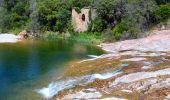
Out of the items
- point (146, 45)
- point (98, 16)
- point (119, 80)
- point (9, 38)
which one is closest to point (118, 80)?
point (119, 80)

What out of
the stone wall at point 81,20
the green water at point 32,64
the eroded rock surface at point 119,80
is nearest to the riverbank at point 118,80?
the eroded rock surface at point 119,80

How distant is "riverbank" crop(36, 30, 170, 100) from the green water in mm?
1924

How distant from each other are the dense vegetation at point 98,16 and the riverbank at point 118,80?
27.9 m

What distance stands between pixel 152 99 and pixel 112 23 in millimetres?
59476

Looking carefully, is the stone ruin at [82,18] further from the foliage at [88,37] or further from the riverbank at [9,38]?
the riverbank at [9,38]

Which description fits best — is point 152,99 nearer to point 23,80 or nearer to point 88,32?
point 23,80

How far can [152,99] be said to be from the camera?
93.0 ft

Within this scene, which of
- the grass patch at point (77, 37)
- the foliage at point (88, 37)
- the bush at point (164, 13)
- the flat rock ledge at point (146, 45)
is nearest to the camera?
the flat rock ledge at point (146, 45)

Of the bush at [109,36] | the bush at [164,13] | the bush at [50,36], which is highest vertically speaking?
the bush at [164,13]

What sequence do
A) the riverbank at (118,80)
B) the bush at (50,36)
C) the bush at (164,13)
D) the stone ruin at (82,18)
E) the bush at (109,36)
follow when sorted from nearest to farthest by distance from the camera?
the riverbank at (118,80) < the bush at (109,36) < the bush at (164,13) < the bush at (50,36) < the stone ruin at (82,18)

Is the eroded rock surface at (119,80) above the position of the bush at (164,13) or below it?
below

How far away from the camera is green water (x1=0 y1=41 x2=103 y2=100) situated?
37.2 metres

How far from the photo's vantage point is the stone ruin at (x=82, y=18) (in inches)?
3573

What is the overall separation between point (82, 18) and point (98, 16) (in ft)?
18.0
